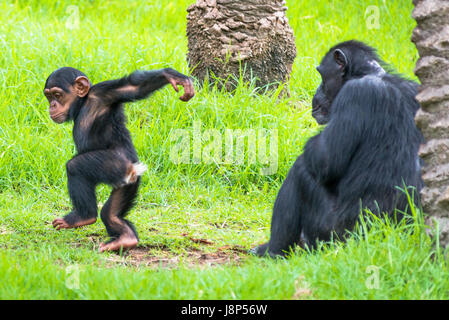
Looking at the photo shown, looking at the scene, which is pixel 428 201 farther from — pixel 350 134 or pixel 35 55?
pixel 35 55

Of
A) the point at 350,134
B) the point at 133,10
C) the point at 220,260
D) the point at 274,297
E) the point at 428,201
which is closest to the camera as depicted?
the point at 274,297

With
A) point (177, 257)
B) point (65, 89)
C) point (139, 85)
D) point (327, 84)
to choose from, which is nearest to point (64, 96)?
point (65, 89)

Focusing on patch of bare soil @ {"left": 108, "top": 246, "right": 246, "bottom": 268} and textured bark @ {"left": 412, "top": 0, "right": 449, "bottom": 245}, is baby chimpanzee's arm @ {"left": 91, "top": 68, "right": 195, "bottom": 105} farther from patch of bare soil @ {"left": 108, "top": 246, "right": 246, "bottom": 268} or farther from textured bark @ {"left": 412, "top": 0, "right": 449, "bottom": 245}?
textured bark @ {"left": 412, "top": 0, "right": 449, "bottom": 245}

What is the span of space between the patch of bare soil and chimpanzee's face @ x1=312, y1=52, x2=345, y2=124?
112cm

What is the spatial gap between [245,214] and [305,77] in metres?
2.62

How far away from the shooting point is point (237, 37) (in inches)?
264

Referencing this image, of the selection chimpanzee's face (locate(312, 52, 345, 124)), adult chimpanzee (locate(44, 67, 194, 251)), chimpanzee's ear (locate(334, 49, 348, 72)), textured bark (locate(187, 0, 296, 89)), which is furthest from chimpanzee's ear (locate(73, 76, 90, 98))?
textured bark (locate(187, 0, 296, 89))

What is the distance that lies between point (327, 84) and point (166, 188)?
211cm

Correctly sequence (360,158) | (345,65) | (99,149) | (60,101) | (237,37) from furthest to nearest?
(237,37)
(60,101)
(99,149)
(345,65)
(360,158)

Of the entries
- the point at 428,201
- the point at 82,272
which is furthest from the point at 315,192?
the point at 82,272

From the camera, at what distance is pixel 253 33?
673 centimetres

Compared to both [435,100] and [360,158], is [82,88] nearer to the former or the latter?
[360,158]

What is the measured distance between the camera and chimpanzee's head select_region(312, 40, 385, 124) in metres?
4.07

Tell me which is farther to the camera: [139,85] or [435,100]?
[139,85]
